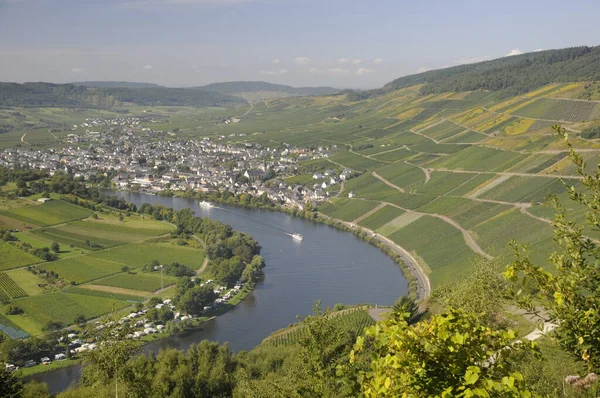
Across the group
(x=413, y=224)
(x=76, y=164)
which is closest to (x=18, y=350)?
(x=413, y=224)

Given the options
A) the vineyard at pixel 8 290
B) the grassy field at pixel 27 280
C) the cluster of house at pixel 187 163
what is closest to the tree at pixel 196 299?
the grassy field at pixel 27 280

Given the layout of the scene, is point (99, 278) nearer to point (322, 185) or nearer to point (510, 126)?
point (322, 185)

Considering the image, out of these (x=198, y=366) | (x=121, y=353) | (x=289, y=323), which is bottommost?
(x=289, y=323)

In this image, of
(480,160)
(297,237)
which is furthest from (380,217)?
(480,160)

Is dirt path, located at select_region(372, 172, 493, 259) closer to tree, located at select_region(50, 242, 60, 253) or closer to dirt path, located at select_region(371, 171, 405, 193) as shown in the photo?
dirt path, located at select_region(371, 171, 405, 193)

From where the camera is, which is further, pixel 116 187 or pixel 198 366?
pixel 116 187

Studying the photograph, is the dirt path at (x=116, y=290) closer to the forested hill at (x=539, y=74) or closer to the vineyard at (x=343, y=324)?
the vineyard at (x=343, y=324)

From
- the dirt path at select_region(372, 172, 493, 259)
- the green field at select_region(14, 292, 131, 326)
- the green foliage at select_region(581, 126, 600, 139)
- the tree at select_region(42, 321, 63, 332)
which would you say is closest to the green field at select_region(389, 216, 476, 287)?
the dirt path at select_region(372, 172, 493, 259)
